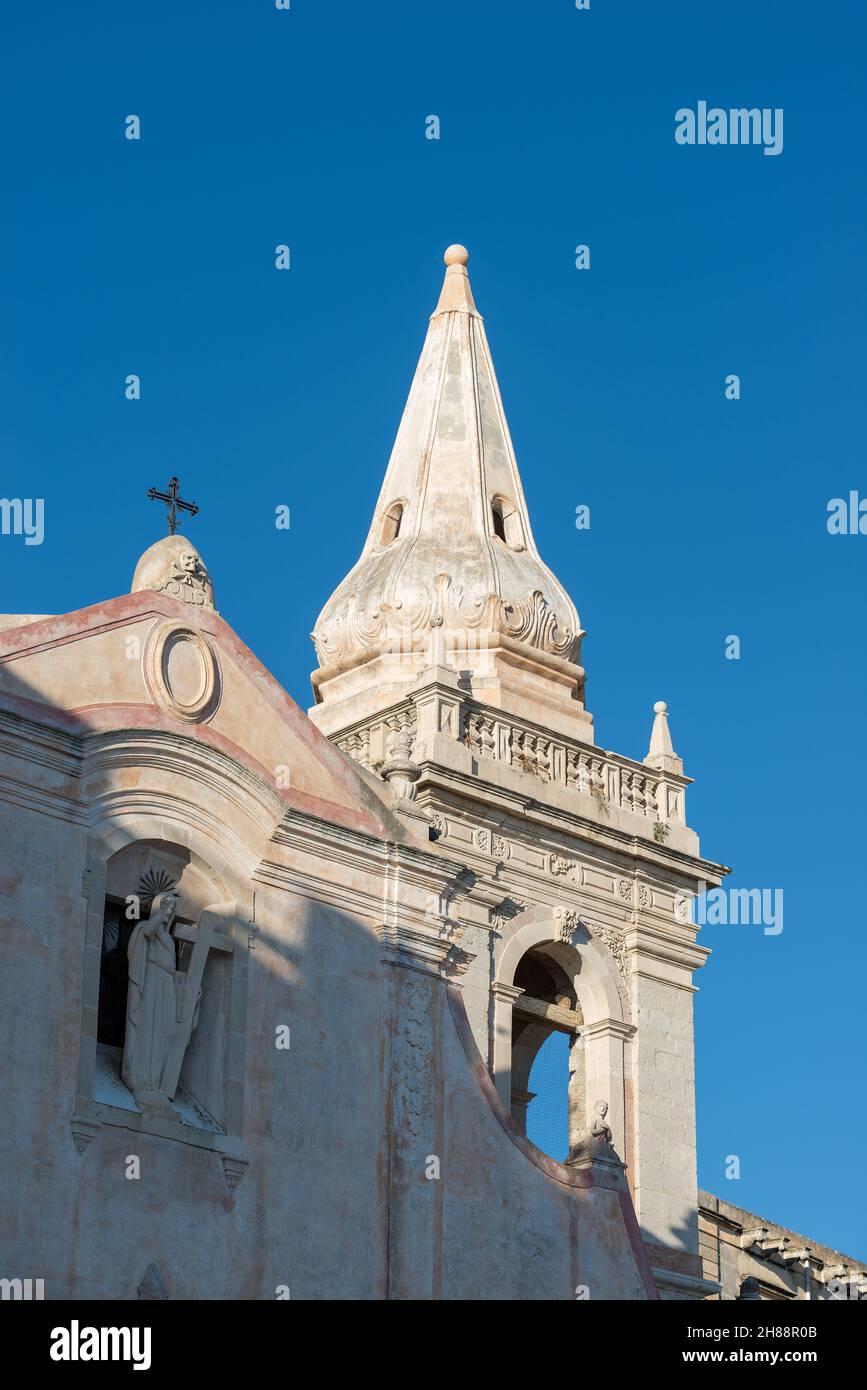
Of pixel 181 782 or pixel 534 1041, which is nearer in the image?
pixel 181 782

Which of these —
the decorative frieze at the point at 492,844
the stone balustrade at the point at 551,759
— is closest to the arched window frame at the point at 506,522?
the stone balustrade at the point at 551,759

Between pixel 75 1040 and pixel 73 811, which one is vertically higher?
pixel 73 811

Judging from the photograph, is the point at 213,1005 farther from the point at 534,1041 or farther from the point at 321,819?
the point at 534,1041

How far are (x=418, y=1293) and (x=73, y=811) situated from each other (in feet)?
17.1

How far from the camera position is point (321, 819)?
24.9 meters

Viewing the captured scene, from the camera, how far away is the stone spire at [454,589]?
38688 millimetres

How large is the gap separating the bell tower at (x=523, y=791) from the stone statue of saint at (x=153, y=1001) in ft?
35.5

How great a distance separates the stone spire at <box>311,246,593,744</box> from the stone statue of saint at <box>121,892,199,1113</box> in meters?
13.4

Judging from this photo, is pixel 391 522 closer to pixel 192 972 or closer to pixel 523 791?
pixel 523 791

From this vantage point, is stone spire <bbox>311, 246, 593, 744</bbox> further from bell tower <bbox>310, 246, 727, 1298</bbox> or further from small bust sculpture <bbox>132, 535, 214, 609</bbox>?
small bust sculpture <bbox>132, 535, 214, 609</bbox>

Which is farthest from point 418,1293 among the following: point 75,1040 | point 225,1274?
point 75,1040

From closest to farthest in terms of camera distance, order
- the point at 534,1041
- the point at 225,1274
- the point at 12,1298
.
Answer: the point at 12,1298, the point at 225,1274, the point at 534,1041

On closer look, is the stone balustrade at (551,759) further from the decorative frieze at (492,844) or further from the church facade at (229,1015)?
the church facade at (229,1015)
